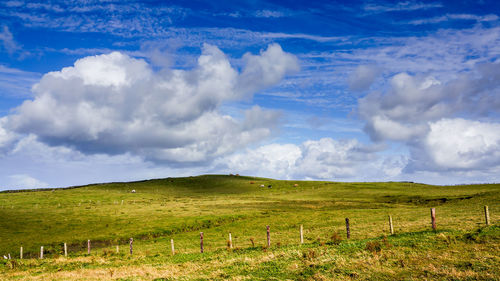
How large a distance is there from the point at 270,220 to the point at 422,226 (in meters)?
30.2

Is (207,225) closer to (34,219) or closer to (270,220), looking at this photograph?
(270,220)

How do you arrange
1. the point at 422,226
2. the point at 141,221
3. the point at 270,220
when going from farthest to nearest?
the point at 141,221
the point at 270,220
the point at 422,226

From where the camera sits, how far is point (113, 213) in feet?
277

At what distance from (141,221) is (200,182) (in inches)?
4327

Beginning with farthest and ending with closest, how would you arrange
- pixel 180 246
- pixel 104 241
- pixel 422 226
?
pixel 104 241, pixel 180 246, pixel 422 226

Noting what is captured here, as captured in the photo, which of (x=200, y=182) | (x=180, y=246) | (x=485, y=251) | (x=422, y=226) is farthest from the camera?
(x=200, y=182)

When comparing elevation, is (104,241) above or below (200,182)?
below

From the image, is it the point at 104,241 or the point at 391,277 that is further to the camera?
the point at 104,241

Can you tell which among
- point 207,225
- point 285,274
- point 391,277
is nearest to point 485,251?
point 391,277

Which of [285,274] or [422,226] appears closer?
[285,274]

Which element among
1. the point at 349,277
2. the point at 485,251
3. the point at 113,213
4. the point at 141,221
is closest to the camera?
the point at 349,277

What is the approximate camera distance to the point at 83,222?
73.8 m

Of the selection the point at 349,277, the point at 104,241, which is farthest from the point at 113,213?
the point at 349,277

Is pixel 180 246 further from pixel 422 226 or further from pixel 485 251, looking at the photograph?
pixel 485 251
